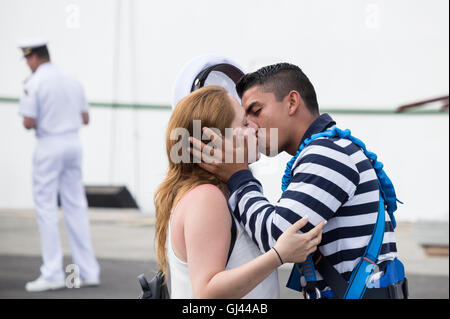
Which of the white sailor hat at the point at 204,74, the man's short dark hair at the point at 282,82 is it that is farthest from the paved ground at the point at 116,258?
the man's short dark hair at the point at 282,82

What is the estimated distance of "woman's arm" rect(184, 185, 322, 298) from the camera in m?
1.74

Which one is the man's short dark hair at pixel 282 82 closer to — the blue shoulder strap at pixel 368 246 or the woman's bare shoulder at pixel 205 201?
the blue shoulder strap at pixel 368 246

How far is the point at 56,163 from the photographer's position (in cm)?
578

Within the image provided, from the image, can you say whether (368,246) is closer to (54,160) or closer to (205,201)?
(205,201)

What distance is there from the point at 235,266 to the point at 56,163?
420 centimetres

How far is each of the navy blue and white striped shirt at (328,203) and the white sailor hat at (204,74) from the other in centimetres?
63

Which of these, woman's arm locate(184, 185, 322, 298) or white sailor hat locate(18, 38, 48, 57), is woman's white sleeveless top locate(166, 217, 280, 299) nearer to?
woman's arm locate(184, 185, 322, 298)

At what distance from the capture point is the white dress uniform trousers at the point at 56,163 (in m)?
5.70

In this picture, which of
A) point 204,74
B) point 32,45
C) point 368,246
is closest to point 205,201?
point 368,246

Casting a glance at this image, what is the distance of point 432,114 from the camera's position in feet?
29.1
